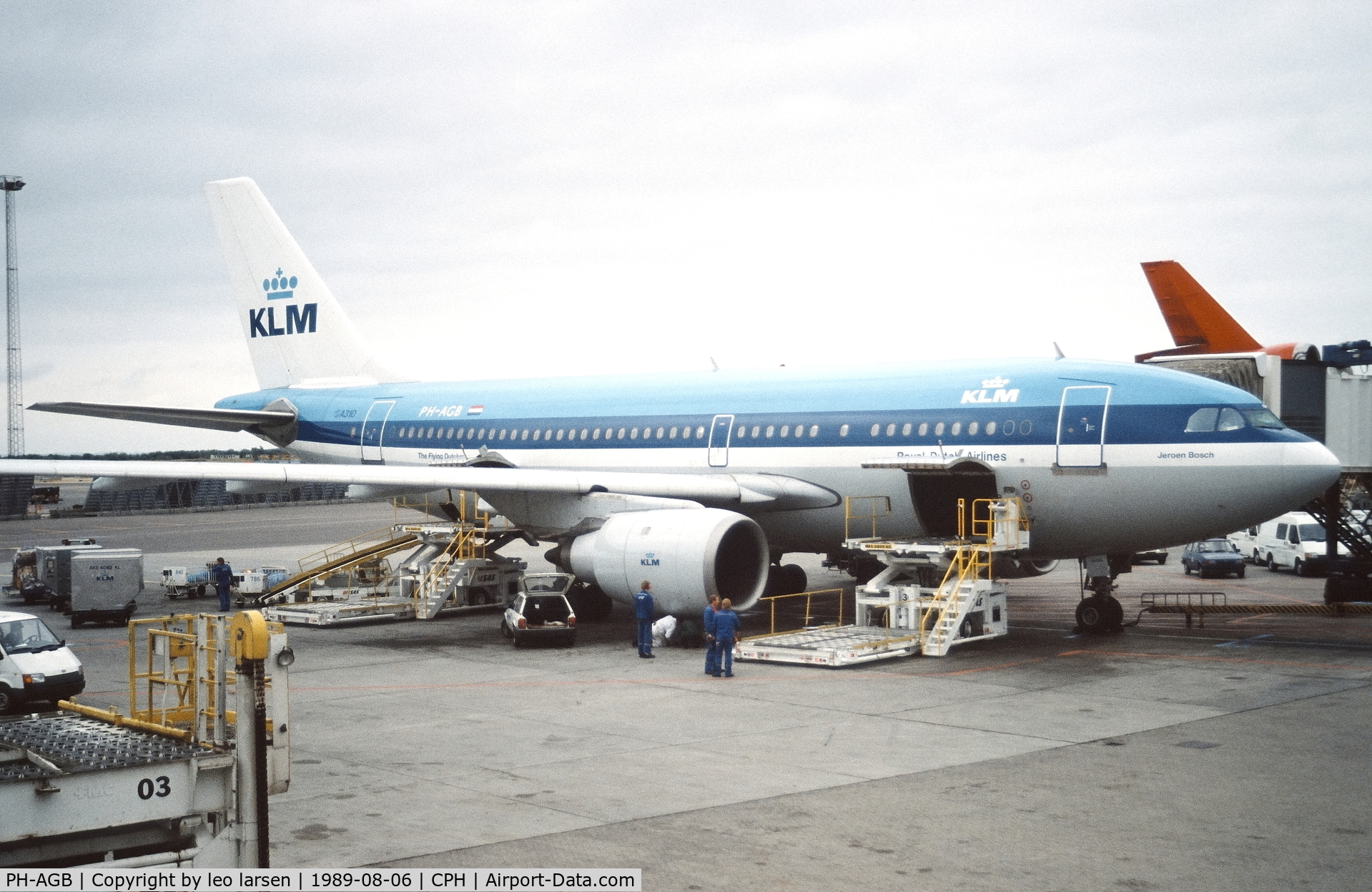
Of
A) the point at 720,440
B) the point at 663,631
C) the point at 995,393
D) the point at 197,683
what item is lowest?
the point at 663,631

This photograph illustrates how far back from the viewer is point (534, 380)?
3123 cm

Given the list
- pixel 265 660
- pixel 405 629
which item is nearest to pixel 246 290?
pixel 405 629

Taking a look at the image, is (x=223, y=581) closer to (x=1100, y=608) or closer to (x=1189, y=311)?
(x=1100, y=608)

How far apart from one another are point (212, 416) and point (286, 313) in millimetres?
4271

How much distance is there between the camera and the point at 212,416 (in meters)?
31.9

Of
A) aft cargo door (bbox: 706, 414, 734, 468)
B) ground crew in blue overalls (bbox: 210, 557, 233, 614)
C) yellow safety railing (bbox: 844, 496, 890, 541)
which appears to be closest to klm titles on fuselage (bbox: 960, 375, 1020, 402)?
yellow safety railing (bbox: 844, 496, 890, 541)

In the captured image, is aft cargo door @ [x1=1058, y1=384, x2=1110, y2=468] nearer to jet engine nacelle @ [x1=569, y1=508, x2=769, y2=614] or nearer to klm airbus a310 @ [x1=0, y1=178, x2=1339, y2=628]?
klm airbus a310 @ [x1=0, y1=178, x2=1339, y2=628]

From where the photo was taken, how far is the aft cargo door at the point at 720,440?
25734 mm

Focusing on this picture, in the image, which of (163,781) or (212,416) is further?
(212,416)

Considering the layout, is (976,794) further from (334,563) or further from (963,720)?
(334,563)

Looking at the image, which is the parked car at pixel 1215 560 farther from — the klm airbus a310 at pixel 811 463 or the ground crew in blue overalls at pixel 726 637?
the ground crew in blue overalls at pixel 726 637

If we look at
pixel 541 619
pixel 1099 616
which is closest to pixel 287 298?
pixel 541 619

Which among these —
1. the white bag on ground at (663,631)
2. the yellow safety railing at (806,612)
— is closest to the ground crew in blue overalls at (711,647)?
the yellow safety railing at (806,612)
